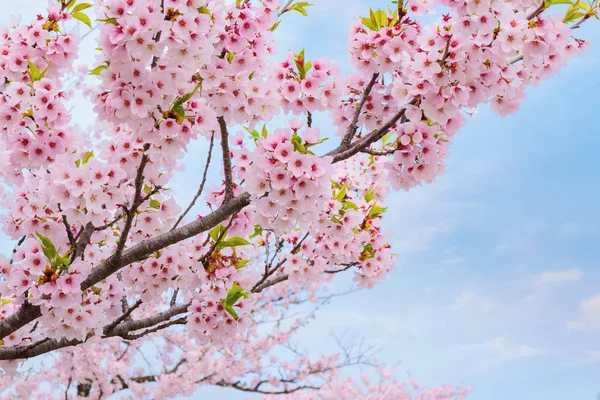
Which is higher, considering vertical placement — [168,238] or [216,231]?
[216,231]

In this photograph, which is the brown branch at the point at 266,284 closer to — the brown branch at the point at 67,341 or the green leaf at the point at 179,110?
the brown branch at the point at 67,341

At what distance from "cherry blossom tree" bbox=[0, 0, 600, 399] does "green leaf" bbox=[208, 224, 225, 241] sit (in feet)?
0.09

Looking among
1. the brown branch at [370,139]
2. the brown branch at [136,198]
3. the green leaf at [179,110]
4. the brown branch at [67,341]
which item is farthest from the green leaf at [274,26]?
the brown branch at [67,341]

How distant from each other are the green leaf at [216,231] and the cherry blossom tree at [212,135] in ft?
0.09

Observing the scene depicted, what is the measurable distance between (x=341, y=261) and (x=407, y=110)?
1.89 m

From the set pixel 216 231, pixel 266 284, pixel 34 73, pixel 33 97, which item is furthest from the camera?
pixel 266 284

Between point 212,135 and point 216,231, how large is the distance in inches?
31.4

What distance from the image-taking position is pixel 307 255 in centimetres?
525

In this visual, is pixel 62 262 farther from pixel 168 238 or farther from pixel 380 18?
pixel 380 18

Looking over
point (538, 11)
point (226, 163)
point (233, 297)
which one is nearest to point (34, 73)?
point (226, 163)

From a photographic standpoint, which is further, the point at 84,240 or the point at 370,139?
the point at 84,240

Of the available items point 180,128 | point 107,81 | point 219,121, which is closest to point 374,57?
point 219,121

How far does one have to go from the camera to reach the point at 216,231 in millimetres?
4422

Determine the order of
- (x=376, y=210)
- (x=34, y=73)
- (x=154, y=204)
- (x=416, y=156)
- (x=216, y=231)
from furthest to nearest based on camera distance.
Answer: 1. (x=376, y=210)
2. (x=154, y=204)
3. (x=216, y=231)
4. (x=416, y=156)
5. (x=34, y=73)
